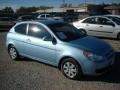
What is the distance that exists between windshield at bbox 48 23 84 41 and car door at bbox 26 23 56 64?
0.87 ft

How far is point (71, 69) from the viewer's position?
20.9 ft

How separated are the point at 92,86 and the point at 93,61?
2.16ft

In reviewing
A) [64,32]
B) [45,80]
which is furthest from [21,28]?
[45,80]

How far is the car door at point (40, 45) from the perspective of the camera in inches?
271

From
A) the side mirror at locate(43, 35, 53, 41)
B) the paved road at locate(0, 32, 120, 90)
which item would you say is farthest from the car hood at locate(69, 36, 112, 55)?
the paved road at locate(0, 32, 120, 90)

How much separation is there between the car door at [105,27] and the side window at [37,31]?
593 cm

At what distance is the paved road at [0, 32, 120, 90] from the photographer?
591cm

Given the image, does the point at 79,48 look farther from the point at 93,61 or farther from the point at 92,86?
the point at 92,86

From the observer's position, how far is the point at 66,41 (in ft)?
21.9

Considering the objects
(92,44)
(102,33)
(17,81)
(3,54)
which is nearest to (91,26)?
(102,33)

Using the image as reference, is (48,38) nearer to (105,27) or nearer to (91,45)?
(91,45)

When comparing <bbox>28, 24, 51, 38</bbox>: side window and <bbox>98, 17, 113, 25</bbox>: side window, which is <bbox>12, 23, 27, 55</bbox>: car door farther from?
<bbox>98, 17, 113, 25</bbox>: side window

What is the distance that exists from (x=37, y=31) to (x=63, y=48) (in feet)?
4.74

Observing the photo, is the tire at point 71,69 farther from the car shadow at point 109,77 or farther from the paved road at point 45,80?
the car shadow at point 109,77
